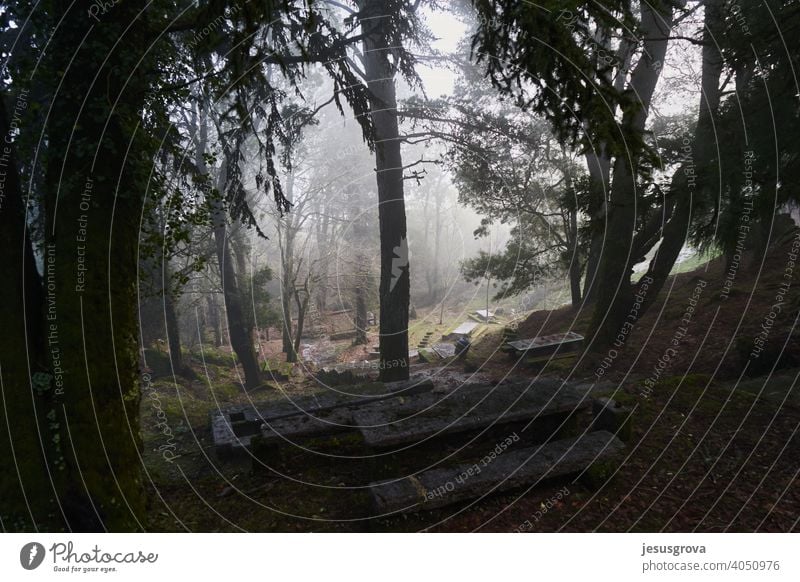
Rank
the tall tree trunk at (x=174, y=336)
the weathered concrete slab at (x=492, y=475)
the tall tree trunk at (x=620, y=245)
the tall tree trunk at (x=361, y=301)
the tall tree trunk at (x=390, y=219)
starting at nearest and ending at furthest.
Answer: the weathered concrete slab at (x=492, y=475) < the tall tree trunk at (x=620, y=245) < the tall tree trunk at (x=390, y=219) < the tall tree trunk at (x=174, y=336) < the tall tree trunk at (x=361, y=301)

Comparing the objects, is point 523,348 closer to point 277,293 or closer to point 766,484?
point 766,484

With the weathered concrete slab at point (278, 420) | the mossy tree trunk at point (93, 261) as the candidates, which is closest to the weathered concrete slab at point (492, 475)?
the weathered concrete slab at point (278, 420)

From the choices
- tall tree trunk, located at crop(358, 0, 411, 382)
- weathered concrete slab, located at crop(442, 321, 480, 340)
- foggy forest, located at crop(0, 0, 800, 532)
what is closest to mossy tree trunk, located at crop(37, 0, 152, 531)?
foggy forest, located at crop(0, 0, 800, 532)

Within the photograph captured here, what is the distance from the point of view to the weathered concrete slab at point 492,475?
3.97 metres

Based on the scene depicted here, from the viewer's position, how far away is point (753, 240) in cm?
1331

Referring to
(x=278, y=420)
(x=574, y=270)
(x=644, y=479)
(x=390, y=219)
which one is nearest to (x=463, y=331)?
(x=574, y=270)

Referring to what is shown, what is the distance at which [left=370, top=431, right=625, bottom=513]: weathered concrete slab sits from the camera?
3.97 metres

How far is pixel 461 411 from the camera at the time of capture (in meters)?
5.10

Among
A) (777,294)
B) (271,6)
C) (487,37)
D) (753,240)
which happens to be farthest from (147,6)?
(753,240)

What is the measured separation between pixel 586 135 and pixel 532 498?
3903mm

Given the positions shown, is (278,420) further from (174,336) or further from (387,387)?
(174,336)

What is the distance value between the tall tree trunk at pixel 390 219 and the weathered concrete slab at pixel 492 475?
7.31 metres

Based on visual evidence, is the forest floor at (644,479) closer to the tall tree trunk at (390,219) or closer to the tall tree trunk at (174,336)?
the tall tree trunk at (390,219)

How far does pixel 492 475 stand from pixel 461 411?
96 cm
